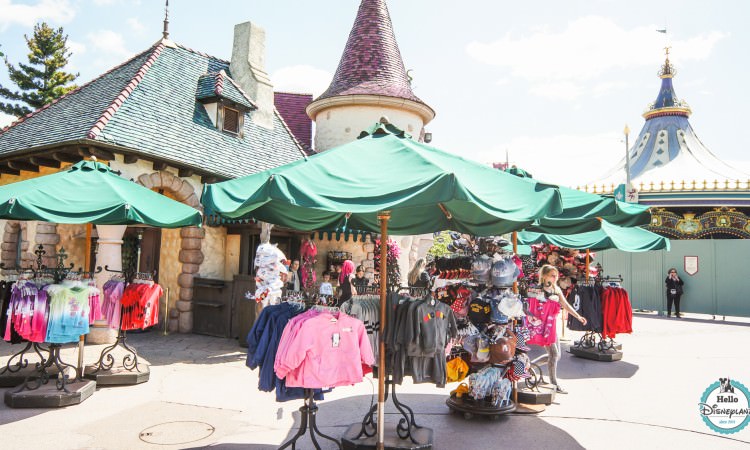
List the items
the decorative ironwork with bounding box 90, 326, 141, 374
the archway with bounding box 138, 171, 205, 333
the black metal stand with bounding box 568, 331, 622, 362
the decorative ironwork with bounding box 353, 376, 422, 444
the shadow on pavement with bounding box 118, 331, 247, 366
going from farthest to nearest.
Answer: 1. the archway with bounding box 138, 171, 205, 333
2. the black metal stand with bounding box 568, 331, 622, 362
3. the shadow on pavement with bounding box 118, 331, 247, 366
4. the decorative ironwork with bounding box 90, 326, 141, 374
5. the decorative ironwork with bounding box 353, 376, 422, 444

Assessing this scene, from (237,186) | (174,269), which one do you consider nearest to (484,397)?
(237,186)

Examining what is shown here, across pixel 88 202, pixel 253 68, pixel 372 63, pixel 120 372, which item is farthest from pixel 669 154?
pixel 88 202

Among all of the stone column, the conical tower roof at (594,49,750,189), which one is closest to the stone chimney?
the stone column

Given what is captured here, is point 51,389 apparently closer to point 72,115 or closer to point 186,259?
point 186,259

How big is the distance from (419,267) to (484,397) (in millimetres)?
1785

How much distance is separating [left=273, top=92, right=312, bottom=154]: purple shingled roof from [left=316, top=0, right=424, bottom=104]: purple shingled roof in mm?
3412

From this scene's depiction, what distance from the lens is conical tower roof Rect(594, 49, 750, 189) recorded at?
2130 centimetres

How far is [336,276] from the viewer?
14.8 metres

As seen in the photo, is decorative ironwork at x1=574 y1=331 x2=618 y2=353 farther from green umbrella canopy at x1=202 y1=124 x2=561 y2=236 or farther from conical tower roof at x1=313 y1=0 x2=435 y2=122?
conical tower roof at x1=313 y1=0 x2=435 y2=122

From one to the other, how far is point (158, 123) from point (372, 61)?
7880 mm

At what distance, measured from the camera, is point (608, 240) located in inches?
397

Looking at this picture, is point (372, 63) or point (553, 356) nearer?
point (553, 356)

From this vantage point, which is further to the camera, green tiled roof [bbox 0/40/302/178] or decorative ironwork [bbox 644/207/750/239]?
decorative ironwork [bbox 644/207/750/239]

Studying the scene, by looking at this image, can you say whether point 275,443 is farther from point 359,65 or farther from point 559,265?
point 359,65
